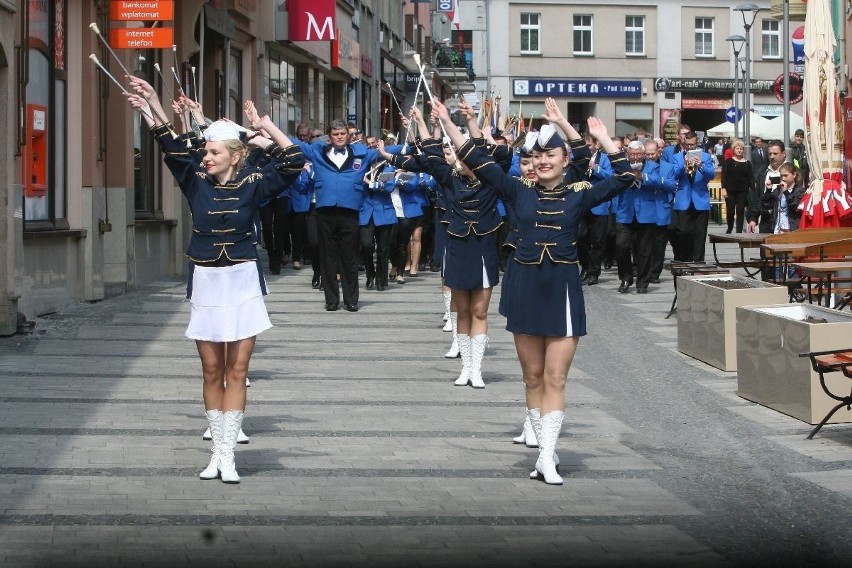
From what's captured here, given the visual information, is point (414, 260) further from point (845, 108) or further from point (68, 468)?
point (68, 468)

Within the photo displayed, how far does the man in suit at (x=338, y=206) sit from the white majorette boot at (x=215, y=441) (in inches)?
352

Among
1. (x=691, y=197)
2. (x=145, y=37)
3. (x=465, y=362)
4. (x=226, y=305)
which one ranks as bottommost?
(x=465, y=362)

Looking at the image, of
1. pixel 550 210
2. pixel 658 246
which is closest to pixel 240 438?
pixel 550 210

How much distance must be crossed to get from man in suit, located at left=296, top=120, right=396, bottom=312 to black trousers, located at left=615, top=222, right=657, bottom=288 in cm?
384

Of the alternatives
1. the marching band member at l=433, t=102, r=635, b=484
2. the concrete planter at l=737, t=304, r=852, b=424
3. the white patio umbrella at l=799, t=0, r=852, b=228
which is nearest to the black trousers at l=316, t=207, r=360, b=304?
the white patio umbrella at l=799, t=0, r=852, b=228

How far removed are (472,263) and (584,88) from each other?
54006 millimetres

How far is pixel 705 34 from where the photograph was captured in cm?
6594

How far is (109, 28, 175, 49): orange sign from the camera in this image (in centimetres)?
1778

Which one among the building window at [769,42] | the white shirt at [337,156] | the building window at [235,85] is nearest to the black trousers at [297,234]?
the building window at [235,85]

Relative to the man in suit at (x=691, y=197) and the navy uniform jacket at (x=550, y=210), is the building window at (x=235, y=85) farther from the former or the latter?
the navy uniform jacket at (x=550, y=210)

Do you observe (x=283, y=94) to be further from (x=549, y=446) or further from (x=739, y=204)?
(x=549, y=446)

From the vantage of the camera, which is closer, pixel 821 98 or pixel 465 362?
pixel 465 362

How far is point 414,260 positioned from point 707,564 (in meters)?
16.7

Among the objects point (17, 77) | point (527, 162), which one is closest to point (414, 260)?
point (17, 77)
